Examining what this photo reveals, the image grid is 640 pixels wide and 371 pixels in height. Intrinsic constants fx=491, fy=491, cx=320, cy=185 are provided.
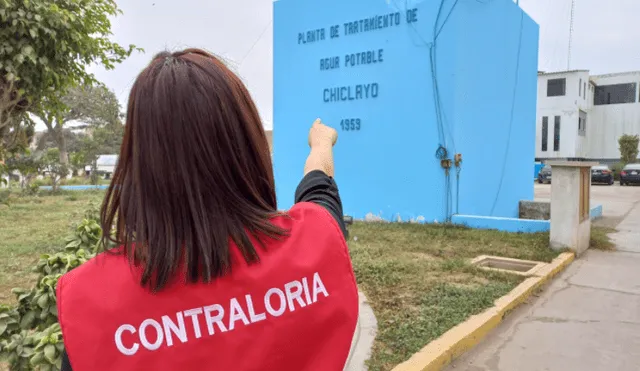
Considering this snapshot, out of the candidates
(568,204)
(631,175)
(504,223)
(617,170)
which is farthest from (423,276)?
(617,170)

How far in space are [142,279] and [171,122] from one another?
0.89 feet

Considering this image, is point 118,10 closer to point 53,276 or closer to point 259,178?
point 53,276

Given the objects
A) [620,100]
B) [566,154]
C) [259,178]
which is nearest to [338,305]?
[259,178]

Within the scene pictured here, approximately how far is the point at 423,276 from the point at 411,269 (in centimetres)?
26

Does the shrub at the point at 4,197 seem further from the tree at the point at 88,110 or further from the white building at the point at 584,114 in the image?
the white building at the point at 584,114

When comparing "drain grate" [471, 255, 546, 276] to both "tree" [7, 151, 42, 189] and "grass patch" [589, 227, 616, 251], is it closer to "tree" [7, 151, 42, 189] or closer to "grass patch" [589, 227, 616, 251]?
"grass patch" [589, 227, 616, 251]

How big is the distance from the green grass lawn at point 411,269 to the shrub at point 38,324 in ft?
3.82

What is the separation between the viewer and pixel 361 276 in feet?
16.6

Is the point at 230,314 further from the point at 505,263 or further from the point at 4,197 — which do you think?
the point at 505,263

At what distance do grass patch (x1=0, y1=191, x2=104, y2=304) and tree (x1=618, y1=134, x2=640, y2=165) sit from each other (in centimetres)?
3413

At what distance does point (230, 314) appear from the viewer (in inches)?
33.1

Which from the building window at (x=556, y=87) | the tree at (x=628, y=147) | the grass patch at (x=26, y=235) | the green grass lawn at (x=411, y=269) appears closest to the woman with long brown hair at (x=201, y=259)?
the grass patch at (x=26, y=235)

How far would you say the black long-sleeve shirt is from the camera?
3.57ft

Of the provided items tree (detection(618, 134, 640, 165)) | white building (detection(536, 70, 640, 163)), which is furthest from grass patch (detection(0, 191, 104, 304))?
tree (detection(618, 134, 640, 165))
